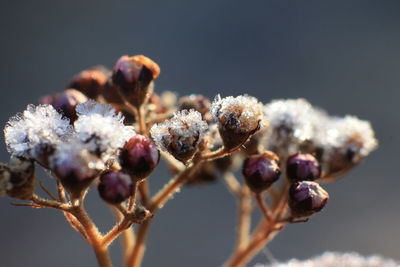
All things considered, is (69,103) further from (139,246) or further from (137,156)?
(139,246)

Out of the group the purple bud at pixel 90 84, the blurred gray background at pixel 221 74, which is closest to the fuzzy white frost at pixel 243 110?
the purple bud at pixel 90 84

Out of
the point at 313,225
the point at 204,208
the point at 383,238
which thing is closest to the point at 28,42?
the point at 204,208

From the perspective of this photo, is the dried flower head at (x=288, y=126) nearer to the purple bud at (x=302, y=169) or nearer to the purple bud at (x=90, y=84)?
the purple bud at (x=302, y=169)

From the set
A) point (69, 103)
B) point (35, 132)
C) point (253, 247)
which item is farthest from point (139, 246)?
point (35, 132)

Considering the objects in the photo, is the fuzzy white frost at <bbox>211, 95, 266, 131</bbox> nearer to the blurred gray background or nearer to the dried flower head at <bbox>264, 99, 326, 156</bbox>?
the dried flower head at <bbox>264, 99, 326, 156</bbox>

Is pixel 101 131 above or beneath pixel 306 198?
above

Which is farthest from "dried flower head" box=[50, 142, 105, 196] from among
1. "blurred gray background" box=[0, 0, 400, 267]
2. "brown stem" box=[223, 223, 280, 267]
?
"blurred gray background" box=[0, 0, 400, 267]

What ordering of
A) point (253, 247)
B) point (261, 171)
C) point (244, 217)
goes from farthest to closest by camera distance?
point (244, 217) < point (253, 247) < point (261, 171)

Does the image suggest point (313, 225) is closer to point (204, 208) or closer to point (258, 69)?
point (204, 208)

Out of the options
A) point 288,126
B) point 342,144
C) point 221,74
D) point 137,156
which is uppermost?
point 137,156
